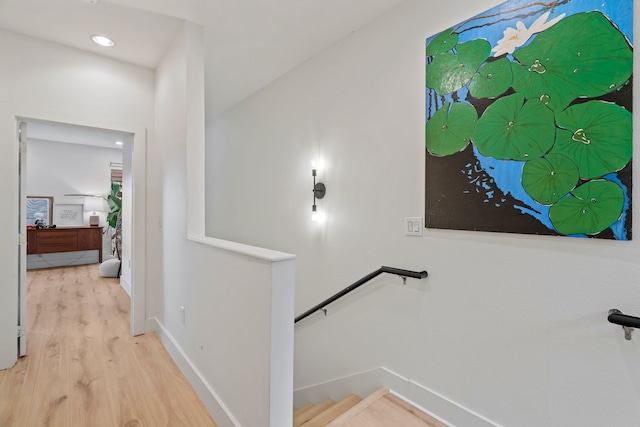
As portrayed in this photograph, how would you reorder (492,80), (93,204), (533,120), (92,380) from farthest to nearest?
(93,204)
(92,380)
(492,80)
(533,120)

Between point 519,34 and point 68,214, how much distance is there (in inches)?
347

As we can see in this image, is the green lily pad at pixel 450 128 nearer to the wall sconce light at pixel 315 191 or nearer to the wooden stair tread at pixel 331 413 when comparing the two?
the wall sconce light at pixel 315 191

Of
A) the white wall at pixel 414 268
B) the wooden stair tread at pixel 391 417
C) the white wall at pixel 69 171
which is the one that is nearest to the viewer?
the white wall at pixel 414 268

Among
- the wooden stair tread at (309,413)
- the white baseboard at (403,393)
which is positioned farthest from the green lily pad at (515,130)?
the wooden stair tread at (309,413)

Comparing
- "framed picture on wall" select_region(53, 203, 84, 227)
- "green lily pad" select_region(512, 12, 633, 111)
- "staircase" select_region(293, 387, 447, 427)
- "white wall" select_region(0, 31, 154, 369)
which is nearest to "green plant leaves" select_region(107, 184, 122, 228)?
"framed picture on wall" select_region(53, 203, 84, 227)

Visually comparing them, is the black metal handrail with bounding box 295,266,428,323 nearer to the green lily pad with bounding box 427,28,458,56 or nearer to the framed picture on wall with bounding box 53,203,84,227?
the green lily pad with bounding box 427,28,458,56

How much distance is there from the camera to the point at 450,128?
5.59 ft

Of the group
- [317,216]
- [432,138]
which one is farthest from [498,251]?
[317,216]

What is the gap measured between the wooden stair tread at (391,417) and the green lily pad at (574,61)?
181 centimetres

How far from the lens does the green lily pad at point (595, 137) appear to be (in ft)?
3.87

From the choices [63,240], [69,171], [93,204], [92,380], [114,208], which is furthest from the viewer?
[93,204]

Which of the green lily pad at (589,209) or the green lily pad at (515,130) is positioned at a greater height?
the green lily pad at (515,130)

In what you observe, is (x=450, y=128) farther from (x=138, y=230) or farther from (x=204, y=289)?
(x=138, y=230)

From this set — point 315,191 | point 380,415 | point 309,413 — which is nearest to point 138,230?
point 315,191
